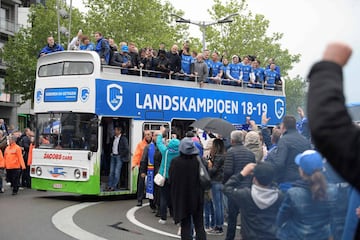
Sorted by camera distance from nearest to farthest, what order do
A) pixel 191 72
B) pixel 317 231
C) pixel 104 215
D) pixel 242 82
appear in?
pixel 317 231, pixel 104 215, pixel 191 72, pixel 242 82

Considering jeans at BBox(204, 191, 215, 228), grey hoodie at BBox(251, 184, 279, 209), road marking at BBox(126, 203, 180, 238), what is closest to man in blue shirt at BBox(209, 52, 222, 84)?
road marking at BBox(126, 203, 180, 238)

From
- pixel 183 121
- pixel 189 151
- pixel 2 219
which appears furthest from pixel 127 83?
pixel 189 151

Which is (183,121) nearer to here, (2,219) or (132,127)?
(132,127)

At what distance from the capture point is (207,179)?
7.11m

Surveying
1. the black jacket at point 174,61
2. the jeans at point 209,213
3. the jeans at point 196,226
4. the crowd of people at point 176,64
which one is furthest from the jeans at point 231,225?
the black jacket at point 174,61

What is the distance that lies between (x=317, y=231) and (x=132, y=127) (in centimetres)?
965

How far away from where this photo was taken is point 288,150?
6168mm

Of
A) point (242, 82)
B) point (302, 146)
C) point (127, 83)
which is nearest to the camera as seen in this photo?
point (302, 146)

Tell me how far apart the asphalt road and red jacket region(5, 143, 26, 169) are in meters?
1.38

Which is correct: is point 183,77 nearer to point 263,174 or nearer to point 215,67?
point 215,67

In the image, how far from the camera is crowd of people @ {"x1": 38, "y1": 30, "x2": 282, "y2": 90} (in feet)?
45.7

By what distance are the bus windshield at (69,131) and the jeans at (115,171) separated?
0.85 meters

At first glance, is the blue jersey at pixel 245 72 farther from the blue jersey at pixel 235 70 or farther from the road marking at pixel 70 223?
the road marking at pixel 70 223

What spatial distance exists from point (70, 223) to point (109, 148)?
12.1ft
